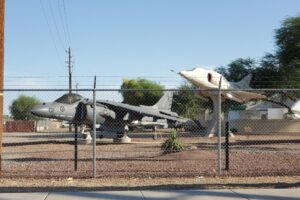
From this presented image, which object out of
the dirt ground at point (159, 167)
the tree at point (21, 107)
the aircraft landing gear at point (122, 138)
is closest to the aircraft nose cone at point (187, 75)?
the aircraft landing gear at point (122, 138)

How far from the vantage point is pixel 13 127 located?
211 feet

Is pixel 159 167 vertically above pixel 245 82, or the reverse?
pixel 245 82

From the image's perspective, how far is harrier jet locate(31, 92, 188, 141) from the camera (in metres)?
27.5

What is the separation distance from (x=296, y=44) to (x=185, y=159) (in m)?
25.2

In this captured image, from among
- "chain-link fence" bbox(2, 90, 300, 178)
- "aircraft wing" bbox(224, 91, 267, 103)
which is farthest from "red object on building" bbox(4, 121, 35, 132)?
"aircraft wing" bbox(224, 91, 267, 103)

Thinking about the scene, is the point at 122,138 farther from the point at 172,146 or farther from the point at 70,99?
the point at 172,146

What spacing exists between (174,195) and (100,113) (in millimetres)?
19576

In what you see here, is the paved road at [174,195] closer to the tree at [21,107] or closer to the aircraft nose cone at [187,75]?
the aircraft nose cone at [187,75]

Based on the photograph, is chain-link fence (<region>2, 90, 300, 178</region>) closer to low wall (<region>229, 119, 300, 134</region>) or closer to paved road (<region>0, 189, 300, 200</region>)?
low wall (<region>229, 119, 300, 134</region>)

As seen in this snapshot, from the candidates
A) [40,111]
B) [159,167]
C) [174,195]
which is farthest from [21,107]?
[174,195]

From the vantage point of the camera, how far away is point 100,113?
95.6 ft

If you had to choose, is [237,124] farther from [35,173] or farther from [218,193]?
[218,193]

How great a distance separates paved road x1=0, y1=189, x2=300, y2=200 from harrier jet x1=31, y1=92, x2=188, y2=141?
1591 centimetres

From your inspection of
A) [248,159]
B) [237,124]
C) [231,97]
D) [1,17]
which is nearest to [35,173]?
[1,17]
